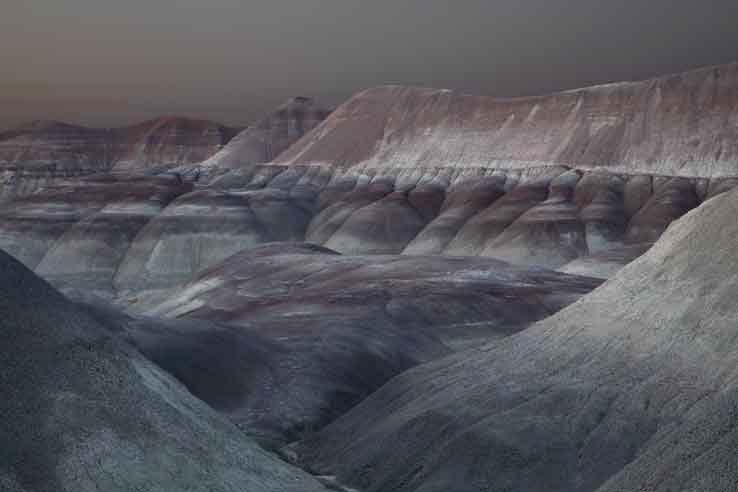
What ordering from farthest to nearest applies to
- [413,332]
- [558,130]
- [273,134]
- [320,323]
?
[273,134] < [558,130] < [413,332] < [320,323]

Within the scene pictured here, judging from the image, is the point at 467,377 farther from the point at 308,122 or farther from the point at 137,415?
the point at 308,122

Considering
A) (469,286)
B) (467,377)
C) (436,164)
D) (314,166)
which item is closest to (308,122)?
(314,166)

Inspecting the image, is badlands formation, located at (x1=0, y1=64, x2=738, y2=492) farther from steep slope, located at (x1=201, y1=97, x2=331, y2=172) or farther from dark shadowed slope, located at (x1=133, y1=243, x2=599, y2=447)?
steep slope, located at (x1=201, y1=97, x2=331, y2=172)

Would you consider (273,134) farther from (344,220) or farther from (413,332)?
(413,332)

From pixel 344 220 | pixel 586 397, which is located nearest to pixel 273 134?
pixel 344 220

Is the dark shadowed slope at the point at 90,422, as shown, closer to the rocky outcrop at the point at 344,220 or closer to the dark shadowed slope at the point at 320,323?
the dark shadowed slope at the point at 320,323

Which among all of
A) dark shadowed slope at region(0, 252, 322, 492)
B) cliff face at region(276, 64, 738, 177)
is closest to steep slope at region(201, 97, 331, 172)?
cliff face at region(276, 64, 738, 177)
